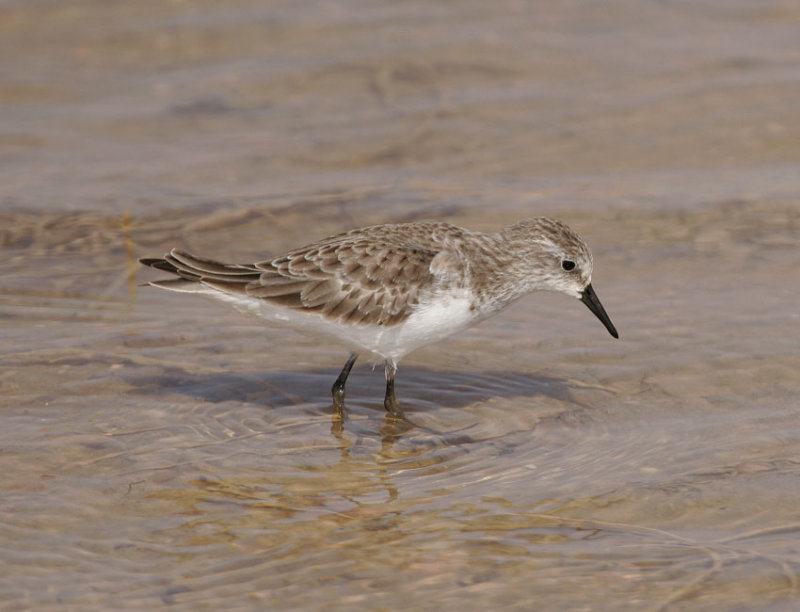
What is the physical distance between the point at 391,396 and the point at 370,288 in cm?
78

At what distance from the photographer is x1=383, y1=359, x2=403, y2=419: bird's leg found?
27.5ft

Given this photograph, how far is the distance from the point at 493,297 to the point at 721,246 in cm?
324

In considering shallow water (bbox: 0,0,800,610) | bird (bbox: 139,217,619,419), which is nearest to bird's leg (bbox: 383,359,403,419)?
bird (bbox: 139,217,619,419)

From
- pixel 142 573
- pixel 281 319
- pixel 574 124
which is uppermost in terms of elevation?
pixel 574 124

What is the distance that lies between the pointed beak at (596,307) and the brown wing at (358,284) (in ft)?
4.06

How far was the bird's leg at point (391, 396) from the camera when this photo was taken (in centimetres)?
837

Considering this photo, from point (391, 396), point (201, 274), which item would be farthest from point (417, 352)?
point (201, 274)

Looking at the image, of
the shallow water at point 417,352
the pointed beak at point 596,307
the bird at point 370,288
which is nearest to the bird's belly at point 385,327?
the bird at point 370,288

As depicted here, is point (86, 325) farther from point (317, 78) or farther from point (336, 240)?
point (317, 78)

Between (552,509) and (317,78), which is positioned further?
(317,78)

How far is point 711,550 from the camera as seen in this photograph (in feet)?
21.1

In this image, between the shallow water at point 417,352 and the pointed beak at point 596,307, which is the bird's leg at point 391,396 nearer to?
the shallow water at point 417,352

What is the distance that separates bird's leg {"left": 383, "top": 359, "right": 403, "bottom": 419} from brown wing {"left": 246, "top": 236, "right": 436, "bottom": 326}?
1.23ft

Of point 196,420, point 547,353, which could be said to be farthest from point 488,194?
point 196,420
